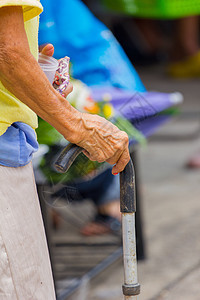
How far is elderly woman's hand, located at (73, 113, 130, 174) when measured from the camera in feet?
5.28

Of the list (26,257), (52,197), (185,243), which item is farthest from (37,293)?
(185,243)

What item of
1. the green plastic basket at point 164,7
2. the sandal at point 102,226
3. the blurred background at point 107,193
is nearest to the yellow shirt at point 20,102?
the blurred background at point 107,193

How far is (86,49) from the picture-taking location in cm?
329

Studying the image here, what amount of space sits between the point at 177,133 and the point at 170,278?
11.3 feet

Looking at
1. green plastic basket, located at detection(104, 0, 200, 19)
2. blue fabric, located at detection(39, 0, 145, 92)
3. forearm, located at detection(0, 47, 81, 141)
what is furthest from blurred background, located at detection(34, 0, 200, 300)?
green plastic basket, located at detection(104, 0, 200, 19)

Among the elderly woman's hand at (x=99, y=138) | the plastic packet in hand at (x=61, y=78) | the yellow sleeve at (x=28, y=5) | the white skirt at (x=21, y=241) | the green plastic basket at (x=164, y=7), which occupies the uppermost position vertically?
the yellow sleeve at (x=28, y=5)

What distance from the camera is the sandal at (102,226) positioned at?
12.6 ft

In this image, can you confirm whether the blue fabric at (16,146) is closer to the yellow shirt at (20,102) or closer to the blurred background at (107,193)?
the yellow shirt at (20,102)

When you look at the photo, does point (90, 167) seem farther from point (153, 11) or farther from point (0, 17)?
point (153, 11)

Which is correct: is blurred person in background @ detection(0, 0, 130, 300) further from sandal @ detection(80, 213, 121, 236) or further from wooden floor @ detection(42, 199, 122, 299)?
sandal @ detection(80, 213, 121, 236)

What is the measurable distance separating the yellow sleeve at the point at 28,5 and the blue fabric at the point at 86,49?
1.66 metres

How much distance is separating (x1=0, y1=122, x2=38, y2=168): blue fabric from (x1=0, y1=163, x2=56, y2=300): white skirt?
25 millimetres

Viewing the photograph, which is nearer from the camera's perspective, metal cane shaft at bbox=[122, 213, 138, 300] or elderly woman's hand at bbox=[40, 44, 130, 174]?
elderly woman's hand at bbox=[40, 44, 130, 174]

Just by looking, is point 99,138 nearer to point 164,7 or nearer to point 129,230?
point 129,230
